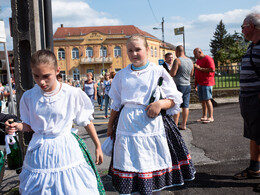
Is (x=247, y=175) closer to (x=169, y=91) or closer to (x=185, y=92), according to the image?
(x=169, y=91)

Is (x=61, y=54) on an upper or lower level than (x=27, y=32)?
upper

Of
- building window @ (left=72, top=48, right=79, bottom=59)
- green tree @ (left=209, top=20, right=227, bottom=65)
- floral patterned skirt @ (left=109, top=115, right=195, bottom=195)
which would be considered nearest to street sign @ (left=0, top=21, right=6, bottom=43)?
floral patterned skirt @ (left=109, top=115, right=195, bottom=195)

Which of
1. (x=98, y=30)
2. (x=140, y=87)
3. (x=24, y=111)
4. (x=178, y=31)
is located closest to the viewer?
(x=24, y=111)

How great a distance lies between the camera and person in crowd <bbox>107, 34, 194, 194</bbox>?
2.57 meters

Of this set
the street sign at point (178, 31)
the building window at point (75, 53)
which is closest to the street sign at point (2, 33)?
the street sign at point (178, 31)

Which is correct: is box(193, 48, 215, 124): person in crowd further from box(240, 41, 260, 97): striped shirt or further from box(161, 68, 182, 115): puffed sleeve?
box(161, 68, 182, 115): puffed sleeve

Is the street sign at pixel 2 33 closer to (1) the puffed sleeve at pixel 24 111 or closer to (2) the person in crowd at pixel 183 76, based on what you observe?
(2) the person in crowd at pixel 183 76

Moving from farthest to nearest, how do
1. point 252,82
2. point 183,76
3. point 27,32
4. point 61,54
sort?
point 61,54 → point 183,76 → point 27,32 → point 252,82

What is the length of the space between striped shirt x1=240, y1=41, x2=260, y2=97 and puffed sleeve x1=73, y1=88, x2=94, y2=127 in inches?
86.6

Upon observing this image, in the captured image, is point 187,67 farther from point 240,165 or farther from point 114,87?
point 114,87

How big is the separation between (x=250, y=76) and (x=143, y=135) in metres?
1.78

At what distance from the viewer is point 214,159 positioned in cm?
457

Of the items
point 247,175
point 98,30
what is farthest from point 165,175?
point 98,30

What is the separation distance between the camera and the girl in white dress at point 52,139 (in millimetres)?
2057
